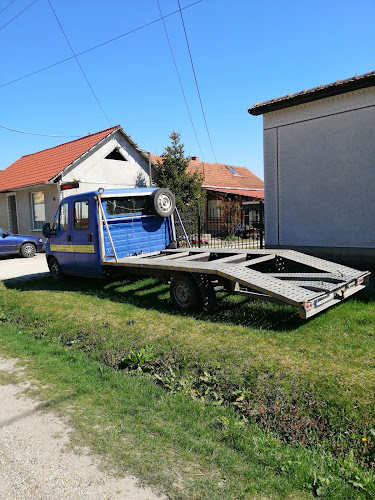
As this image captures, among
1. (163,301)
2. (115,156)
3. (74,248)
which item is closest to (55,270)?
(74,248)

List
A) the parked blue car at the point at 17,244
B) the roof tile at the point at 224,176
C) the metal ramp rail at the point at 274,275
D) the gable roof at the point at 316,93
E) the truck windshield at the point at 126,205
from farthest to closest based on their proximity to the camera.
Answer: the roof tile at the point at 224,176 < the parked blue car at the point at 17,244 < the truck windshield at the point at 126,205 < the gable roof at the point at 316,93 < the metal ramp rail at the point at 274,275

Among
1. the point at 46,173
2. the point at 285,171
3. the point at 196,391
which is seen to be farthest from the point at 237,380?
the point at 46,173

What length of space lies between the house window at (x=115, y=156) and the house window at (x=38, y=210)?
381cm

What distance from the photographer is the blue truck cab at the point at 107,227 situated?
8.13 meters

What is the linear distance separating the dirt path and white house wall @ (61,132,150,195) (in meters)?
14.9

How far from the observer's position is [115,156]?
788 inches

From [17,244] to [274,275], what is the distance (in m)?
12.9

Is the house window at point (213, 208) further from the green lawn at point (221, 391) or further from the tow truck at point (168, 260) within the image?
the green lawn at point (221, 391)

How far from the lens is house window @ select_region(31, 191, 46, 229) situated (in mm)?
18844

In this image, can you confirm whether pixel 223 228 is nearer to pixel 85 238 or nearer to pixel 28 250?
pixel 28 250

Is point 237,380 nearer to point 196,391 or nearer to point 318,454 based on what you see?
point 196,391

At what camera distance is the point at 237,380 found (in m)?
4.28

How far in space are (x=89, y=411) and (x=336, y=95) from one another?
26.6 feet

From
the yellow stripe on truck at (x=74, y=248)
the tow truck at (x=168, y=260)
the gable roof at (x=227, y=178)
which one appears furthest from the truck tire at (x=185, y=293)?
the gable roof at (x=227, y=178)
